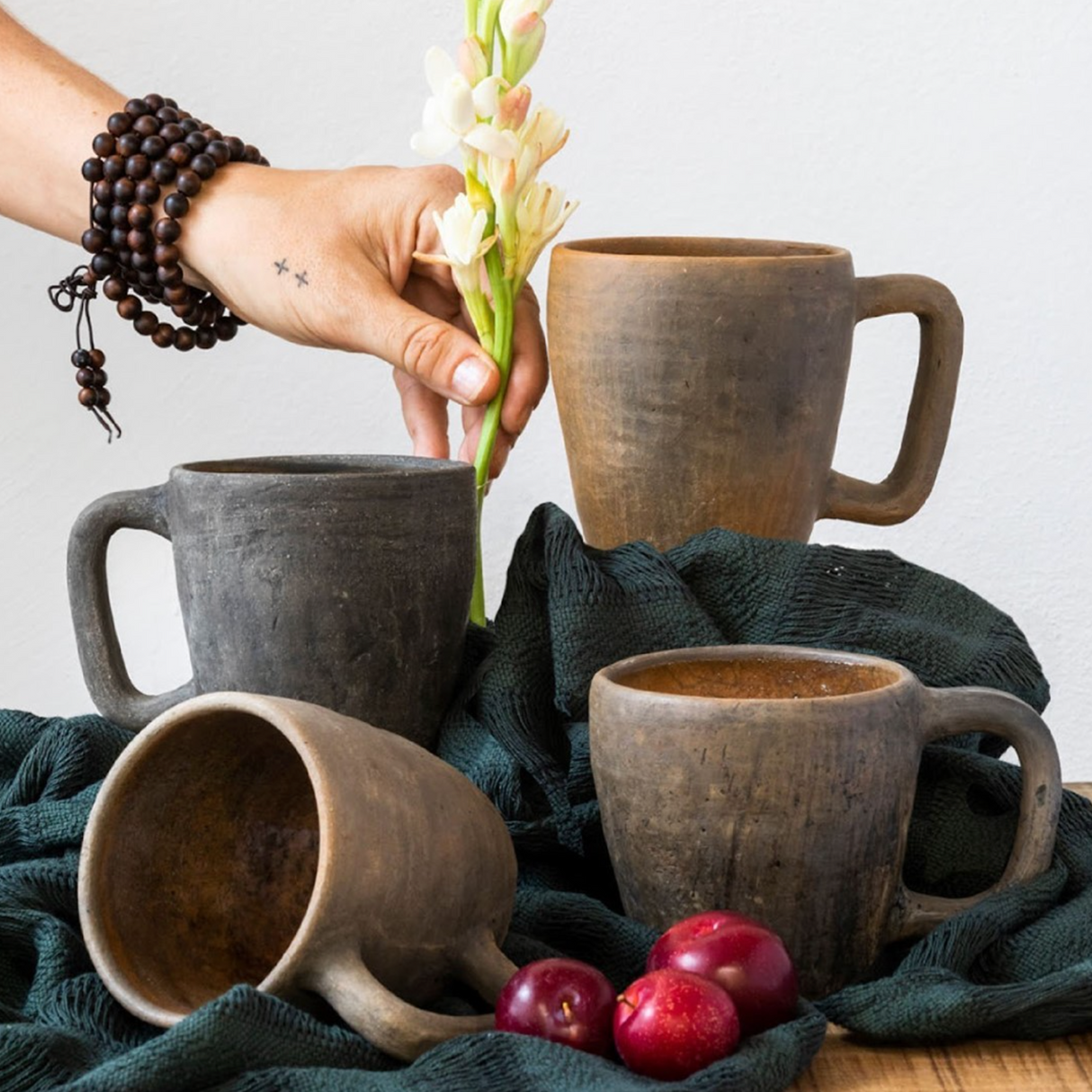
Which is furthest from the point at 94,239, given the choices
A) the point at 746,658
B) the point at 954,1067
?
the point at 954,1067

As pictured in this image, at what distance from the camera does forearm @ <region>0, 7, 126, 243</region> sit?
851 millimetres

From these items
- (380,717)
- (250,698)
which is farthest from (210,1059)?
(380,717)

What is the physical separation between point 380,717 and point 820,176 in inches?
43.3

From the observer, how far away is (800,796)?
0.48m

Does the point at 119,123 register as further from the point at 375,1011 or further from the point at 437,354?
the point at 375,1011

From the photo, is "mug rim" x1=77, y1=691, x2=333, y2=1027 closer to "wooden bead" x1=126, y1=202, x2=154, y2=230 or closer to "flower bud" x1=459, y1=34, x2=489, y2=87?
"flower bud" x1=459, y1=34, x2=489, y2=87

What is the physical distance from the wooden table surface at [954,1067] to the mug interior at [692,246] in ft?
1.27

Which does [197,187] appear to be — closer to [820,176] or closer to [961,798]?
[961,798]

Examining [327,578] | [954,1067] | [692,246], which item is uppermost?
[692,246]

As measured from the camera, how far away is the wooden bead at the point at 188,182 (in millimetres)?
809

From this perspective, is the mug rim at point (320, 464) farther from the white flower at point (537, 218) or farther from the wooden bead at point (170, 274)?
the wooden bead at point (170, 274)

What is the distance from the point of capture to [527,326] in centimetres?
77

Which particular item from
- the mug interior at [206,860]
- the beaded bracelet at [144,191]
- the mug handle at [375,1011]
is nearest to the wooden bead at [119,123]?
the beaded bracelet at [144,191]

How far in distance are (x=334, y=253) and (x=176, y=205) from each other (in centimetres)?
8
